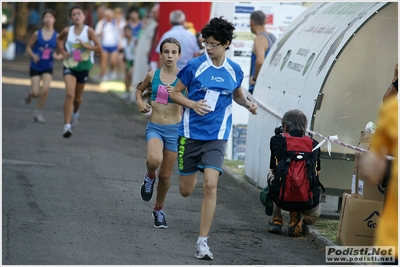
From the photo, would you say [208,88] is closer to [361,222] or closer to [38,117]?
[361,222]

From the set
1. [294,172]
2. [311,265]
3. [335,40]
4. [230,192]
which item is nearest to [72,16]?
[230,192]

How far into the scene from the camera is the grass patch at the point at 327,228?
8484mm

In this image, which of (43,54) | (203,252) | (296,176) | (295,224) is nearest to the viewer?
(203,252)

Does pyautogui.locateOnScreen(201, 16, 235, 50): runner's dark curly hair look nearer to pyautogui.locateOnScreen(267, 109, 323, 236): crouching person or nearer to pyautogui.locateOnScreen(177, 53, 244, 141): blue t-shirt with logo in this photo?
pyautogui.locateOnScreen(177, 53, 244, 141): blue t-shirt with logo

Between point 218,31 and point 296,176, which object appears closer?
point 218,31

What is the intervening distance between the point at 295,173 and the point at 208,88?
4.69 feet

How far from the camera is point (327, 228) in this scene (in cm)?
891

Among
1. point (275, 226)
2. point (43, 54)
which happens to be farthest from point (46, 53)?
point (275, 226)

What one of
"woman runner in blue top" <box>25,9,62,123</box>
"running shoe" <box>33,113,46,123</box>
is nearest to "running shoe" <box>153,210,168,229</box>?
"woman runner in blue top" <box>25,9,62,123</box>

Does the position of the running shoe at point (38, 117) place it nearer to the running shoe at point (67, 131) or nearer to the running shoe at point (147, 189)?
the running shoe at point (67, 131)

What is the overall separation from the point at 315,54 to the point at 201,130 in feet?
10.7

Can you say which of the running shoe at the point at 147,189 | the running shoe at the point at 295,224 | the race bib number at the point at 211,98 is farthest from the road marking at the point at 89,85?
the race bib number at the point at 211,98

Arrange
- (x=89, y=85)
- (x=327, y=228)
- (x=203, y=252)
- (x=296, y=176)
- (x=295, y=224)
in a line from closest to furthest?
1. (x=203, y=252)
2. (x=296, y=176)
3. (x=295, y=224)
4. (x=327, y=228)
5. (x=89, y=85)

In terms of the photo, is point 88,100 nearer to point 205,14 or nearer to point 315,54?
point 205,14
